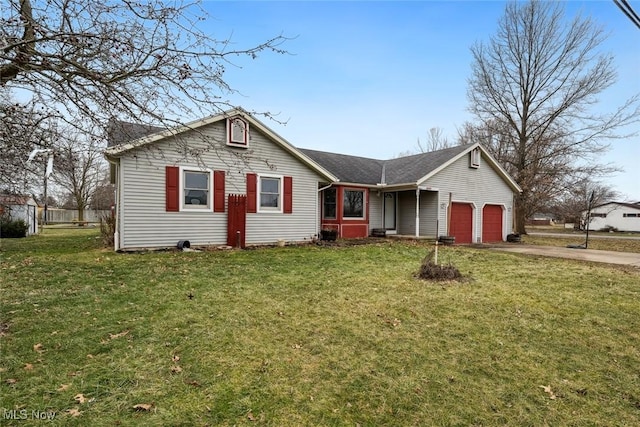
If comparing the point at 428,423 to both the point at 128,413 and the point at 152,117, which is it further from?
the point at 152,117

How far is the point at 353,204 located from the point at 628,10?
12481 mm

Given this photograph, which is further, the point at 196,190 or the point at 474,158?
the point at 474,158

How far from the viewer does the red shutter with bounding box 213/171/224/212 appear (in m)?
12.0

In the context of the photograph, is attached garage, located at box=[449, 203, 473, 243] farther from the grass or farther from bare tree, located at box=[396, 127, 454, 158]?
bare tree, located at box=[396, 127, 454, 158]

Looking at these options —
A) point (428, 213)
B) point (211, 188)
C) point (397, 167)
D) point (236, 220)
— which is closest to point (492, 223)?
point (428, 213)

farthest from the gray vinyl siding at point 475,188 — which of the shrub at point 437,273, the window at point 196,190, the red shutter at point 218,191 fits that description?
the window at point 196,190

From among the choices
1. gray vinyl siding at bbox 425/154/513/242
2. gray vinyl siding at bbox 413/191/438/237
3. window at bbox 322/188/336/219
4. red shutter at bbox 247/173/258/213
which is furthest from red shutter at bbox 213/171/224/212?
gray vinyl siding at bbox 413/191/438/237

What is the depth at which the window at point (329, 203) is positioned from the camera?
16.3 meters

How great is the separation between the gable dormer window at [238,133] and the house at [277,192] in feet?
0.12

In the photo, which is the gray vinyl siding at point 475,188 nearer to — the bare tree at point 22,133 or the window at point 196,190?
the window at point 196,190

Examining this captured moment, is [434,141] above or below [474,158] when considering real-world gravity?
above

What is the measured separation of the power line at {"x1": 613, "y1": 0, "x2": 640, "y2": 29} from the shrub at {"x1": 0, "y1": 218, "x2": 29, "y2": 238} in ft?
79.3

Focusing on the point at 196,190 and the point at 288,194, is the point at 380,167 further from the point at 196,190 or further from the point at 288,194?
the point at 196,190

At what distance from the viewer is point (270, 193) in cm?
1328
